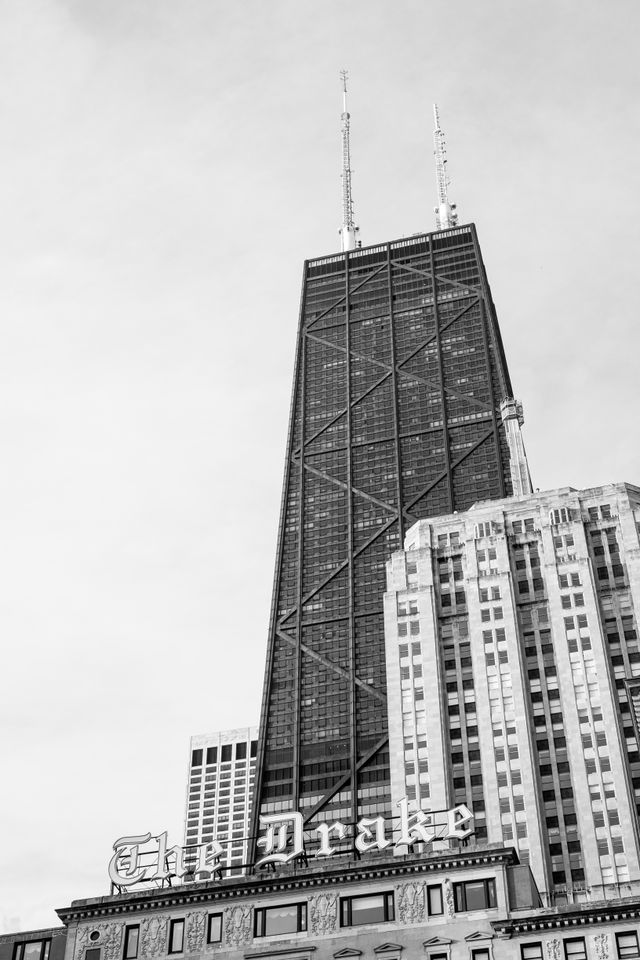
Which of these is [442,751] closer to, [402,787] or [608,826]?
[402,787]

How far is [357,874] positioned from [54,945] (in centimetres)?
2374

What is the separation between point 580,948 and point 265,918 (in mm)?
22662

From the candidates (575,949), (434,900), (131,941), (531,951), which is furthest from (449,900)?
(131,941)

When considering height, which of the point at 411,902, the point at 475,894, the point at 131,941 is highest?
the point at 475,894

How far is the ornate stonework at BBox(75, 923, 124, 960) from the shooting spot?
95125 mm

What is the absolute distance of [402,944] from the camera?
293 feet

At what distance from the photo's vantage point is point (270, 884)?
312 ft

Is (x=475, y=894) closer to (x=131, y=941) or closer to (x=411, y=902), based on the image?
(x=411, y=902)

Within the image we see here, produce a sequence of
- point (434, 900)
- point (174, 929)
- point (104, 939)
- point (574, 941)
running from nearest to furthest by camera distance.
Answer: point (574, 941), point (434, 900), point (174, 929), point (104, 939)

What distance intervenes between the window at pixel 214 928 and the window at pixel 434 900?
15619 mm

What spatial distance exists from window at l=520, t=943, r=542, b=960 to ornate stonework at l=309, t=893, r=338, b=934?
13474mm

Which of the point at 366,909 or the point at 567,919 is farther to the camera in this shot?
the point at 366,909

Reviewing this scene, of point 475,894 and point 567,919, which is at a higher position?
point 475,894

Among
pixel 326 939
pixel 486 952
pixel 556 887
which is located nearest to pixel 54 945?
pixel 326 939
